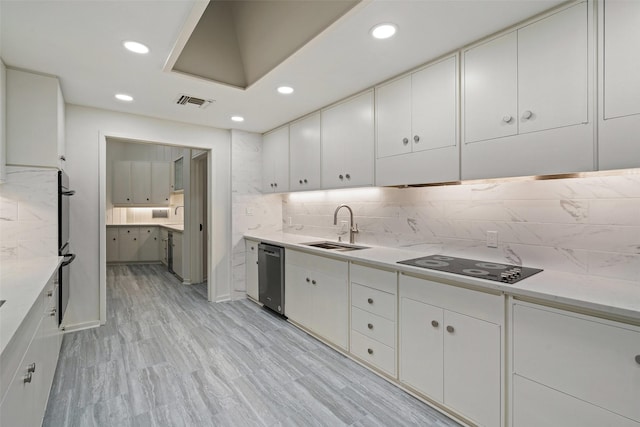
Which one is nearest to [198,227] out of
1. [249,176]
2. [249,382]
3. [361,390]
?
[249,176]

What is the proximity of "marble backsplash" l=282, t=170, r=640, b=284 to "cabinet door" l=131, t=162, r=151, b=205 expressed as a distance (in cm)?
580

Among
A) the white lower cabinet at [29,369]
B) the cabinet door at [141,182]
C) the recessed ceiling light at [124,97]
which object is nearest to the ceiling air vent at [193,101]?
the recessed ceiling light at [124,97]

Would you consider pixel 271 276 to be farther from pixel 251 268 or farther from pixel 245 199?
pixel 245 199

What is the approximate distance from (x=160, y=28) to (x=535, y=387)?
9.35ft

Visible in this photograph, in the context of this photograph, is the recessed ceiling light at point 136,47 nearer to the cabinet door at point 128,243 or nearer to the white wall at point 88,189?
the white wall at point 88,189

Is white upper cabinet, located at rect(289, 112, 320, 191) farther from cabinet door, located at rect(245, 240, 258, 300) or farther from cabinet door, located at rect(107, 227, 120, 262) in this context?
cabinet door, located at rect(107, 227, 120, 262)

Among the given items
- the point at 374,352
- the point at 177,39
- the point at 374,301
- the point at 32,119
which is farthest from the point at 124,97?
the point at 374,352

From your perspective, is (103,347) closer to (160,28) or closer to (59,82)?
(59,82)

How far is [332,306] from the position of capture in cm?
280

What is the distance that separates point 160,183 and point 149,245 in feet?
4.63

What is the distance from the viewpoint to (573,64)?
1.60 meters

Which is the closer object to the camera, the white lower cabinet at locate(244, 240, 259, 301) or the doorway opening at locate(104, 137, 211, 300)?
the white lower cabinet at locate(244, 240, 259, 301)

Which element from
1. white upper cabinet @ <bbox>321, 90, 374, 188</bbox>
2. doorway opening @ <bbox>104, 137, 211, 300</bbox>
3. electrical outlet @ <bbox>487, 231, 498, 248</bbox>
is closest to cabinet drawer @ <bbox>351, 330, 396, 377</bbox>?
electrical outlet @ <bbox>487, 231, 498, 248</bbox>

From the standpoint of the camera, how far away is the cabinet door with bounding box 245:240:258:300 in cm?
402
